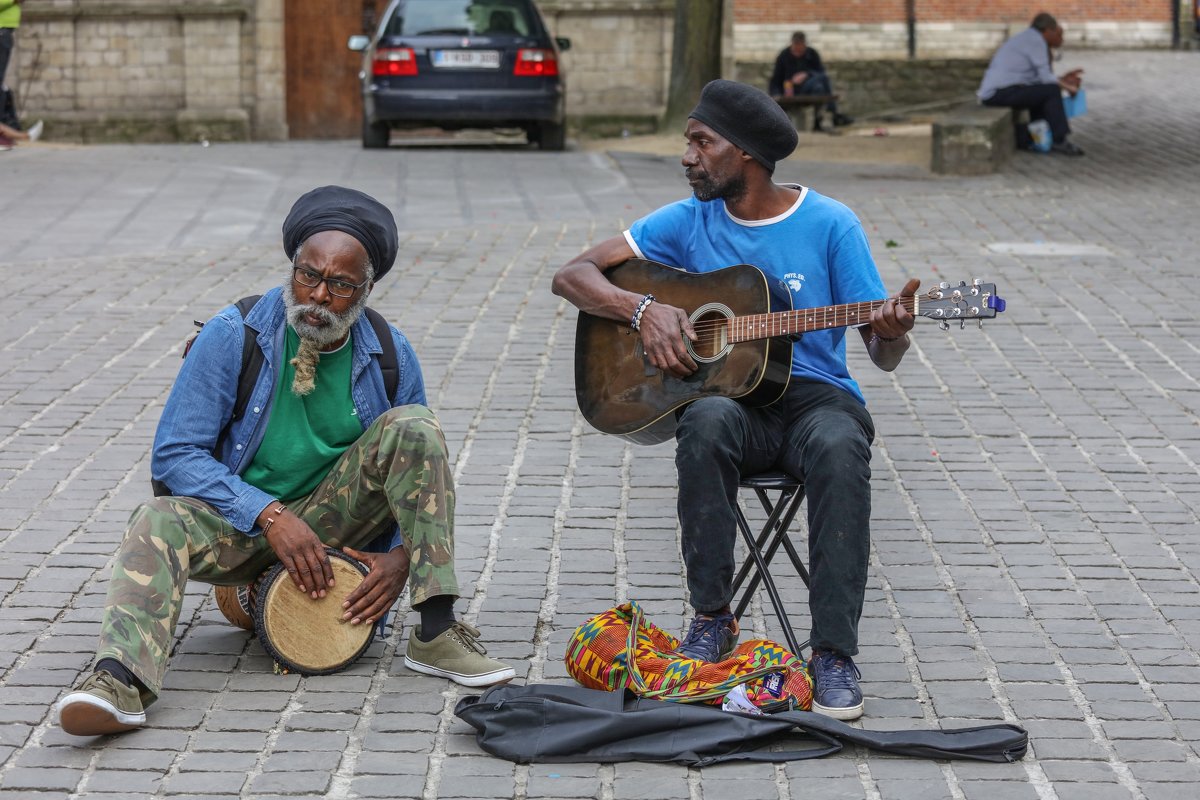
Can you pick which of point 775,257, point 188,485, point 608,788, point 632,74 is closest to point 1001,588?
point 775,257

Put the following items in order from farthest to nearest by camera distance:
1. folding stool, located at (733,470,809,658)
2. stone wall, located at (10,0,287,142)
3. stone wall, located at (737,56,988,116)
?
1. stone wall, located at (737,56,988,116)
2. stone wall, located at (10,0,287,142)
3. folding stool, located at (733,470,809,658)

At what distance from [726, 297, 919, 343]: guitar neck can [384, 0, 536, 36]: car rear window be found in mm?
13084

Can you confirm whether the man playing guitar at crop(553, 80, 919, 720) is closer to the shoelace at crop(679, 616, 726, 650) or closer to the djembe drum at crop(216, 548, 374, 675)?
the shoelace at crop(679, 616, 726, 650)

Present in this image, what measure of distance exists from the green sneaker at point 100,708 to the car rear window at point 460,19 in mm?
13676

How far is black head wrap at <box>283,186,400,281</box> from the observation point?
4590 mm

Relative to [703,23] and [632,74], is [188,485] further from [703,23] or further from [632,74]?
[632,74]

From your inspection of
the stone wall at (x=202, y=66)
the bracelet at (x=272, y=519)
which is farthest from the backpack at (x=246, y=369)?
the stone wall at (x=202, y=66)

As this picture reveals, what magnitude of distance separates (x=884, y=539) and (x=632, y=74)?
17.2 metres

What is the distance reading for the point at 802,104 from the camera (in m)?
22.1

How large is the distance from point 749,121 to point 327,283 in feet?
4.06

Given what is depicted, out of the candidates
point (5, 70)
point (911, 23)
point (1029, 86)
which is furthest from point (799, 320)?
point (911, 23)

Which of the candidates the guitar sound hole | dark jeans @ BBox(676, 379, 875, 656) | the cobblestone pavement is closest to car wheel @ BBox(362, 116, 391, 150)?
the cobblestone pavement

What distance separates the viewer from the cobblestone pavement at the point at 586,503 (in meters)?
4.13

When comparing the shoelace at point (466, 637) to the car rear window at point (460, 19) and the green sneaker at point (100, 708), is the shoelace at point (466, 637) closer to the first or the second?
the green sneaker at point (100, 708)
